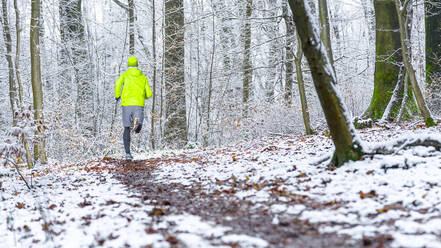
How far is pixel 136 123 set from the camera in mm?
7840

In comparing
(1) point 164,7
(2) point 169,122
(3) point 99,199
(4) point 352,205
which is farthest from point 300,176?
(1) point 164,7

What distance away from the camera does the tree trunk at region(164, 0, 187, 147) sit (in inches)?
437

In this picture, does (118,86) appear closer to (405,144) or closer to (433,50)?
(405,144)

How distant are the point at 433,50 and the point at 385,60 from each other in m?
1.95

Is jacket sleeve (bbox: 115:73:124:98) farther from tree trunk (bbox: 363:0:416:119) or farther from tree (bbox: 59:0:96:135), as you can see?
tree (bbox: 59:0:96:135)

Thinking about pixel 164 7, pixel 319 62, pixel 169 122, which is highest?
pixel 164 7

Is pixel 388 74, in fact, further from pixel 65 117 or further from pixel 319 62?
pixel 65 117

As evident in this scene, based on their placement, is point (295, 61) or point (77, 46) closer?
point (295, 61)

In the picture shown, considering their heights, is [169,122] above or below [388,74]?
below

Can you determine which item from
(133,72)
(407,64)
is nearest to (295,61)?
(407,64)

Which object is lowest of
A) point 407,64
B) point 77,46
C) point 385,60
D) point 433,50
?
point 407,64

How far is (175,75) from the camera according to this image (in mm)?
11383

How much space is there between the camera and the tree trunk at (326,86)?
407cm

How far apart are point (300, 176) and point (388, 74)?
5.45 metres
